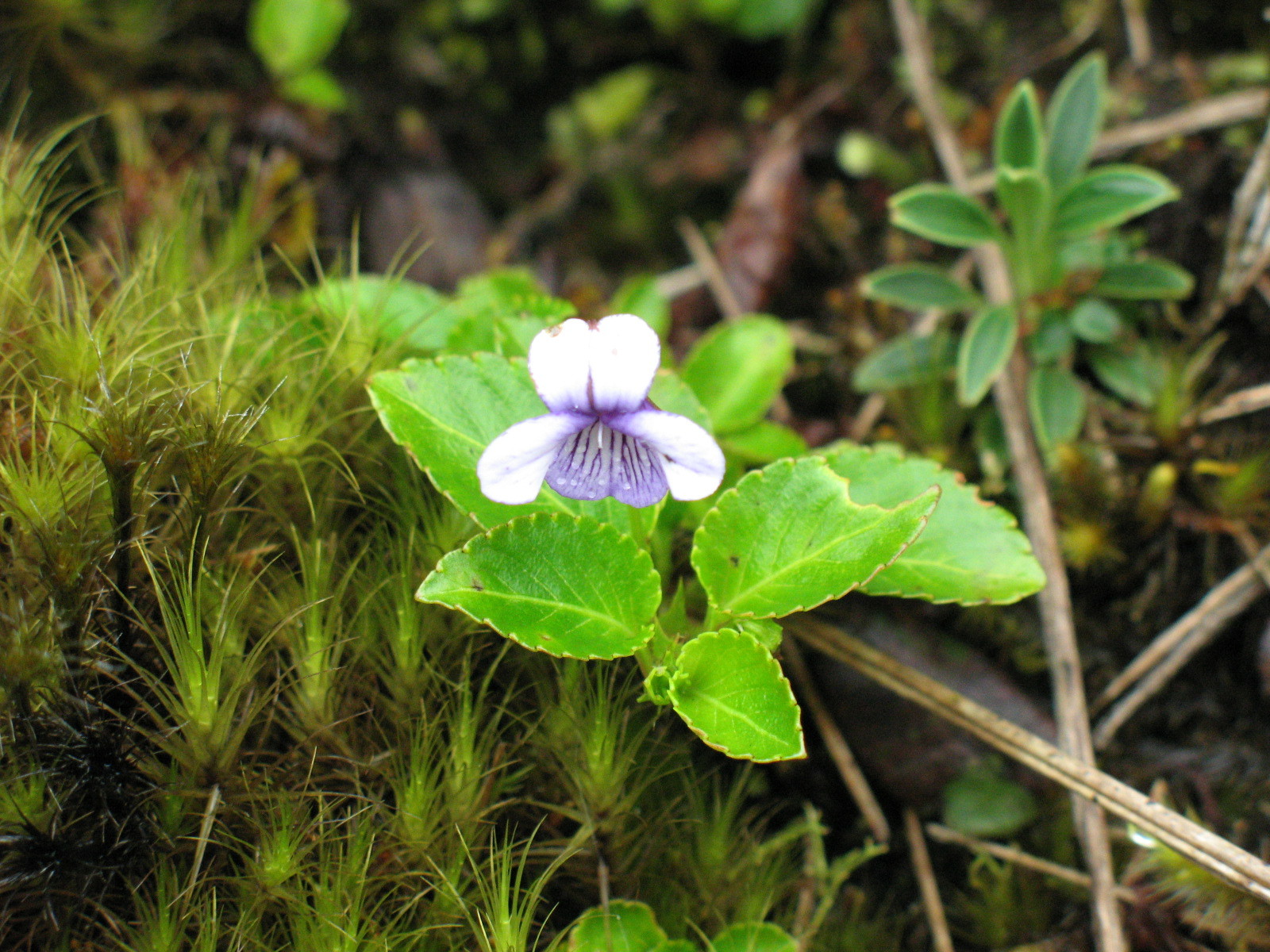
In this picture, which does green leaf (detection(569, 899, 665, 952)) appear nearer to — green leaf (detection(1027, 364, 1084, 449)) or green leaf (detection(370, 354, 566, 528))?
green leaf (detection(370, 354, 566, 528))

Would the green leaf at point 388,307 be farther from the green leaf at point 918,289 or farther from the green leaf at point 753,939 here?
the green leaf at point 753,939

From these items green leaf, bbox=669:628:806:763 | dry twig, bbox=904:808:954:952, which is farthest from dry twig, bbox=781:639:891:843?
green leaf, bbox=669:628:806:763

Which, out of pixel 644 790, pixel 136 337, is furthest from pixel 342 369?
pixel 644 790

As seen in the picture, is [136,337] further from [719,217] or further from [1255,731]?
[1255,731]

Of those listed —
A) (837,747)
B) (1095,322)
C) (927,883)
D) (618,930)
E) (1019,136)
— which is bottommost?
(927,883)

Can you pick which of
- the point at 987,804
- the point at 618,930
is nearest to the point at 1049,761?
the point at 987,804

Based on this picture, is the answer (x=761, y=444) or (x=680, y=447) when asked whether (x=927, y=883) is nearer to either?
(x=761, y=444)

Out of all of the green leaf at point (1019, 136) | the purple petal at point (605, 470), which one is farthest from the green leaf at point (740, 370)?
the purple petal at point (605, 470)
